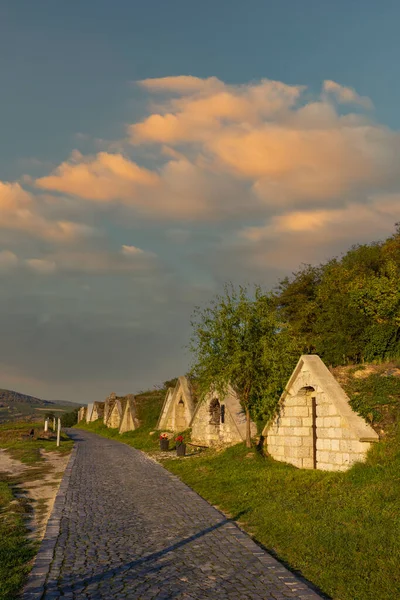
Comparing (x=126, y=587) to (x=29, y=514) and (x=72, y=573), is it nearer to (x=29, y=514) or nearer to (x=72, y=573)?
(x=72, y=573)

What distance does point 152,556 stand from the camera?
31.2 ft

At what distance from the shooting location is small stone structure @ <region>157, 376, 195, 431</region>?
3916 centimetres

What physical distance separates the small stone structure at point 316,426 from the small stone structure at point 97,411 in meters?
61.2

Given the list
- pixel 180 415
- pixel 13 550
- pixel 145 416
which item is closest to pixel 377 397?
pixel 13 550

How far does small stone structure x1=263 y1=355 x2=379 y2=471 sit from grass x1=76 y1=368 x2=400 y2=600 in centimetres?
48

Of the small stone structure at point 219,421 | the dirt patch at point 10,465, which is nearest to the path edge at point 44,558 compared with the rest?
the dirt patch at point 10,465

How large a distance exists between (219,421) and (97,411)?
5402 cm

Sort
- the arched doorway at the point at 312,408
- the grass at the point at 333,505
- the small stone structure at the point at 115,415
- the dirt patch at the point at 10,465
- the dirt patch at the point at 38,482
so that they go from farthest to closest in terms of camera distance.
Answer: the small stone structure at the point at 115,415 → the dirt patch at the point at 10,465 → the arched doorway at the point at 312,408 → the dirt patch at the point at 38,482 → the grass at the point at 333,505

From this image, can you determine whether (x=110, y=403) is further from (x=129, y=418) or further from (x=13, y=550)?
(x=13, y=550)

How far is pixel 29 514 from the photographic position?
44.9 ft

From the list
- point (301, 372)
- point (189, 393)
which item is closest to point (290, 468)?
point (301, 372)

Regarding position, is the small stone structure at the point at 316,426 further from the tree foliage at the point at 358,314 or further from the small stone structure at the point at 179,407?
the small stone structure at the point at 179,407

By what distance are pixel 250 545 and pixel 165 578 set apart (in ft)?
8.31

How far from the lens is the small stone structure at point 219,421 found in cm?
2652
